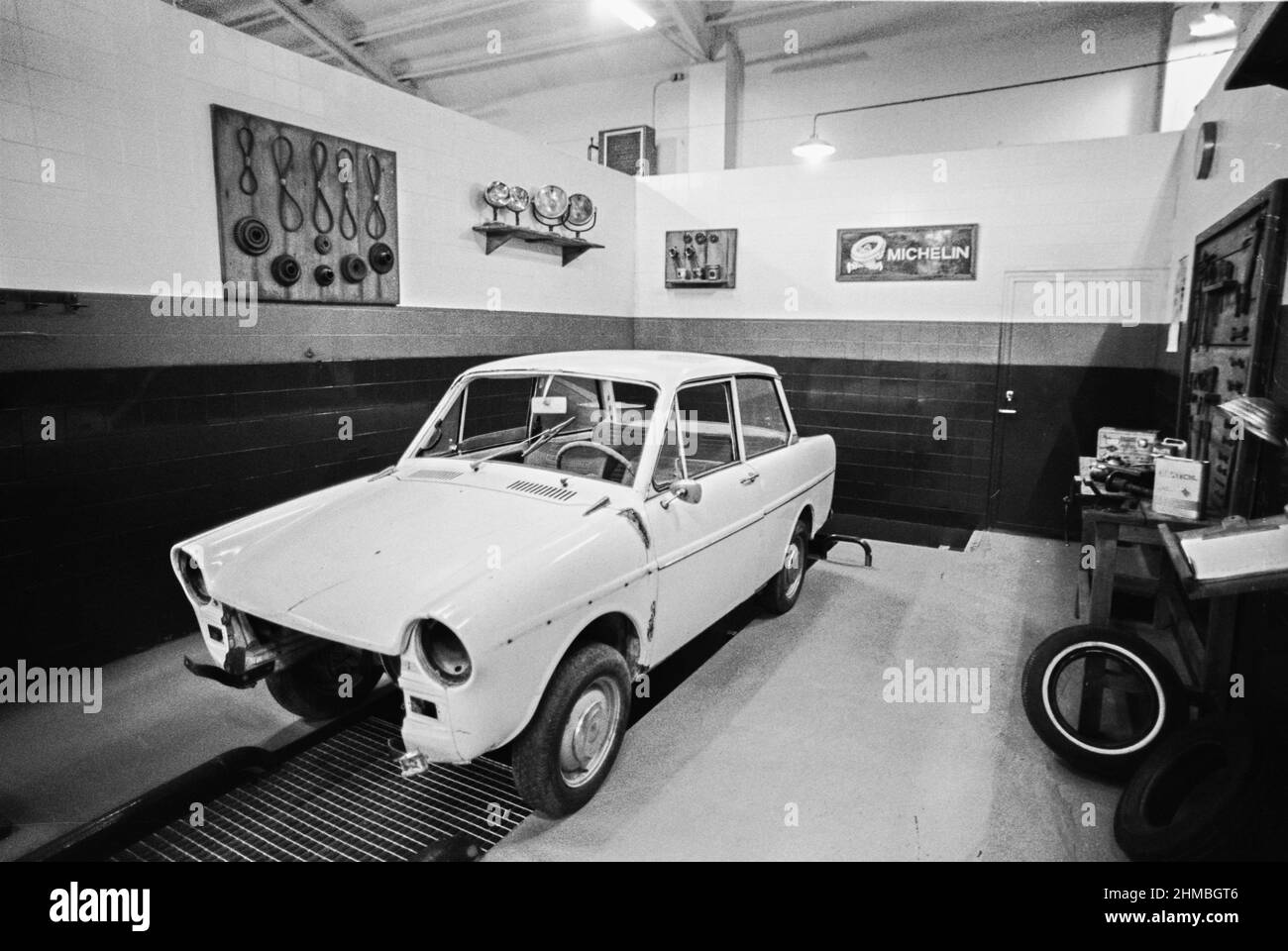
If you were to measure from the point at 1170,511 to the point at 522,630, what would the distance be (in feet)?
8.22

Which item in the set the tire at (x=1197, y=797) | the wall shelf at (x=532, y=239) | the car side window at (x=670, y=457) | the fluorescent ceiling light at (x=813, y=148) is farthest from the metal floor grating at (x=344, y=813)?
the fluorescent ceiling light at (x=813, y=148)

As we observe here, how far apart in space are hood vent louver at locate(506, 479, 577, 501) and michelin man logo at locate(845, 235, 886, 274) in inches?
190

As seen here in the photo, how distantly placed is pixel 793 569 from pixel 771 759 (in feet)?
5.80

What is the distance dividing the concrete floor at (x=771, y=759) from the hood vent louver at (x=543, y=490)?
108cm

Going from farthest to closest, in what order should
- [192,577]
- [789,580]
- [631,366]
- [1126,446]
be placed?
1. [789,580]
2. [1126,446]
3. [631,366]
4. [192,577]

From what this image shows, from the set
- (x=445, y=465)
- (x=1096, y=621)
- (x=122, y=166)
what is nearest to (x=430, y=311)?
(x=122, y=166)

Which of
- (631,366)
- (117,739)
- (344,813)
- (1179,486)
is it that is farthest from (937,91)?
(117,739)

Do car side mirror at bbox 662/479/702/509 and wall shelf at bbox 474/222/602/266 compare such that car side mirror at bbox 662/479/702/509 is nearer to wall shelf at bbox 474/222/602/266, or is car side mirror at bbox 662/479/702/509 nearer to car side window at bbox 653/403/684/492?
car side window at bbox 653/403/684/492

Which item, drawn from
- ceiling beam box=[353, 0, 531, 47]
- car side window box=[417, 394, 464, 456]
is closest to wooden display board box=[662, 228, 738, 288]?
ceiling beam box=[353, 0, 531, 47]

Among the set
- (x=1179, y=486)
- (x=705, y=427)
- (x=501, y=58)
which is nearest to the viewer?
(x=1179, y=486)

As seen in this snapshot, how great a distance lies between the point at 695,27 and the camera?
26.2 ft

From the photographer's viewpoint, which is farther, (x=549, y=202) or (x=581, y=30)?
(x=581, y=30)

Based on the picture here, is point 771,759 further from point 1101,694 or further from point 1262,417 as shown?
point 1262,417

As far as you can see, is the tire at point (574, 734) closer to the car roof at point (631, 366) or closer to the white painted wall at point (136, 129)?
the car roof at point (631, 366)
